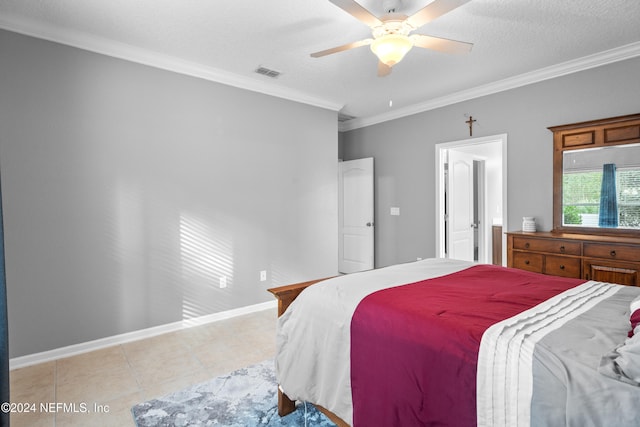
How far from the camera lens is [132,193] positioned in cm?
303

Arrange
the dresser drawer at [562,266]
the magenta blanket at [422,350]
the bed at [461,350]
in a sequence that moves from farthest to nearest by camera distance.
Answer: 1. the dresser drawer at [562,266]
2. the magenta blanket at [422,350]
3. the bed at [461,350]

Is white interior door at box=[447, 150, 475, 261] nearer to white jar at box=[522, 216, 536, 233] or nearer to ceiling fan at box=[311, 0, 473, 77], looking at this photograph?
white jar at box=[522, 216, 536, 233]

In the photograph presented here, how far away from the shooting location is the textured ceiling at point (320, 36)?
2.36m

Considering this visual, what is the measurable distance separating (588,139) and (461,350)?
10.4 feet

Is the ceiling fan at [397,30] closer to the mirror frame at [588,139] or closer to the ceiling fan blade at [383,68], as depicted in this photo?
the ceiling fan blade at [383,68]

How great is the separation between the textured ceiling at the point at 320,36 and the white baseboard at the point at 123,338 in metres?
2.52

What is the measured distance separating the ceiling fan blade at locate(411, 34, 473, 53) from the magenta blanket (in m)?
1.57

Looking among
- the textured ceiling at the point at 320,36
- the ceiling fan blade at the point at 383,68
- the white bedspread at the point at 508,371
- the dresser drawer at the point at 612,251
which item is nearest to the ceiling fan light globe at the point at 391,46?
the ceiling fan blade at the point at 383,68

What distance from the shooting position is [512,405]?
106 cm

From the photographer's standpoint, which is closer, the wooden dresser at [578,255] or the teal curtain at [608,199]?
the wooden dresser at [578,255]

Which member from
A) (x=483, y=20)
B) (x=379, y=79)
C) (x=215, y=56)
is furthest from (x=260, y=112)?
(x=483, y=20)

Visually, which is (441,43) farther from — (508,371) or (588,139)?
(588,139)

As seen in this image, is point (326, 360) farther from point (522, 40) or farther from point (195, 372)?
point (522, 40)

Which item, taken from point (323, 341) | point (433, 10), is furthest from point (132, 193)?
point (433, 10)
